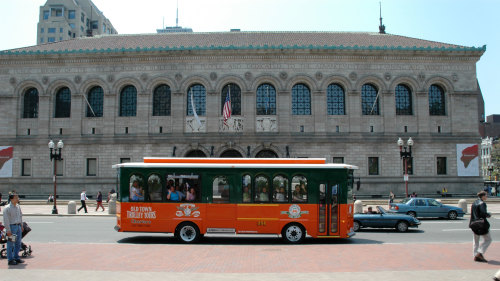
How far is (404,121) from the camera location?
131ft

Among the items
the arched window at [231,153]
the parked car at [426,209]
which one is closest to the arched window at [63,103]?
the arched window at [231,153]

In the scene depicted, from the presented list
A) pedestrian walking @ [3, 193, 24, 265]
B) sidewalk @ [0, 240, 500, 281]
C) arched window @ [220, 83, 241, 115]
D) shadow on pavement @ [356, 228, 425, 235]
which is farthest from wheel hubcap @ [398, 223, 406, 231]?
arched window @ [220, 83, 241, 115]

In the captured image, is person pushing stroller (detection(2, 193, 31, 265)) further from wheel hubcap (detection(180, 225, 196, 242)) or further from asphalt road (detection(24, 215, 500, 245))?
wheel hubcap (detection(180, 225, 196, 242))

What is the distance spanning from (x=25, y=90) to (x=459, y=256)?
136ft

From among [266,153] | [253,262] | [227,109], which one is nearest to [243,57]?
[227,109]

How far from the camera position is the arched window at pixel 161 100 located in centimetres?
4047

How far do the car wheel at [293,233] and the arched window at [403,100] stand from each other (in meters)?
28.2

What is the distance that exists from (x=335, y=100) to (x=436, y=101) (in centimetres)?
989

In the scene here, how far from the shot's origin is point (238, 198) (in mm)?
15930

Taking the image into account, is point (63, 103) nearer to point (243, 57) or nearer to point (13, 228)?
point (243, 57)

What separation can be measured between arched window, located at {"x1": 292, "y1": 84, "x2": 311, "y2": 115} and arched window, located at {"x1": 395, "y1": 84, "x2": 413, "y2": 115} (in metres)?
8.61

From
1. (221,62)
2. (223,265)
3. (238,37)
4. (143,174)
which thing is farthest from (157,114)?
(223,265)

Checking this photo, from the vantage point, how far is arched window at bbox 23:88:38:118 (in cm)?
4159

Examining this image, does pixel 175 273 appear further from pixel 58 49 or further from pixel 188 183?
pixel 58 49
